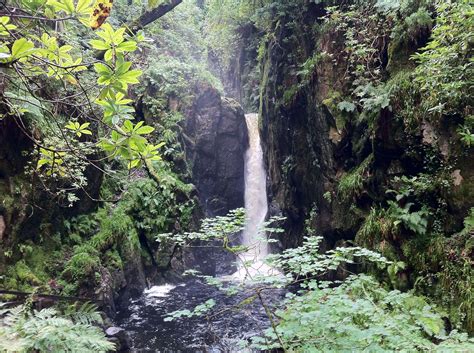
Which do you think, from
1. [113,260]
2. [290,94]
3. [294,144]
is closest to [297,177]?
[294,144]

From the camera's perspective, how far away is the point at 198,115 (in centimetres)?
1544

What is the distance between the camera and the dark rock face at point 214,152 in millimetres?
15135

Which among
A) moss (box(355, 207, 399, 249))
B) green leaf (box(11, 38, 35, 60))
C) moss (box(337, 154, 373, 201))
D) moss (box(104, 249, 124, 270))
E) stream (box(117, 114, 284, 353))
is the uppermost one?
green leaf (box(11, 38, 35, 60))

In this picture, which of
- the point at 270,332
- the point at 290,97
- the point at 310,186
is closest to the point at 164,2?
the point at 290,97

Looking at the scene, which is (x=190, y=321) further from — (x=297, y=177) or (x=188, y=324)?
(x=297, y=177)

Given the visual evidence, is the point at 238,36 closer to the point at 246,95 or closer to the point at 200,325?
the point at 246,95

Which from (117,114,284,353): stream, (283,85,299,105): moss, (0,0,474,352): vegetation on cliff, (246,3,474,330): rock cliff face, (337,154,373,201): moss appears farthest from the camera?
(283,85,299,105): moss

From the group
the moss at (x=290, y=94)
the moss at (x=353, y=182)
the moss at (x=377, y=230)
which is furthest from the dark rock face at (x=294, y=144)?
the moss at (x=377, y=230)

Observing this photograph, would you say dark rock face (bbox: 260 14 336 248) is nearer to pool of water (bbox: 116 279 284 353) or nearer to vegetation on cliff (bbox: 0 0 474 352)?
vegetation on cliff (bbox: 0 0 474 352)

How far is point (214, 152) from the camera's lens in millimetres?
15516

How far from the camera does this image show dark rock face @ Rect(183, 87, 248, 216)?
15.1m

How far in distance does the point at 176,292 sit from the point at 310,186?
499cm

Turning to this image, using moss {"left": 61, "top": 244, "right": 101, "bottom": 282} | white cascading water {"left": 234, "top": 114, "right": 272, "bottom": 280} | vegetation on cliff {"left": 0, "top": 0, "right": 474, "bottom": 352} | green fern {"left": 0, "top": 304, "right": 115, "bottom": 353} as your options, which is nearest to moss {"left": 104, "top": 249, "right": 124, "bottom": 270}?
vegetation on cliff {"left": 0, "top": 0, "right": 474, "bottom": 352}

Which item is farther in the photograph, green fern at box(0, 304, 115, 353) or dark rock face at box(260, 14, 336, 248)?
dark rock face at box(260, 14, 336, 248)
